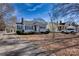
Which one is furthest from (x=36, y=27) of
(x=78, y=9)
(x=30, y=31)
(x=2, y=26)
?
(x=78, y=9)

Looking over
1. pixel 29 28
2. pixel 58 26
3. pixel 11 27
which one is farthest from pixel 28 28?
pixel 58 26

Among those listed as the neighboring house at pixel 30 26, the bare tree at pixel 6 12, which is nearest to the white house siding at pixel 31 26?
the neighboring house at pixel 30 26

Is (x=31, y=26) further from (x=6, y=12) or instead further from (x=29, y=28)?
(x=6, y=12)

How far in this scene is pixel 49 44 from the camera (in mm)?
1692

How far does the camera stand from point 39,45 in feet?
5.56

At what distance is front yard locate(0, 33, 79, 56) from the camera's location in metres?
1.68

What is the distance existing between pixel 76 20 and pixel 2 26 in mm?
700

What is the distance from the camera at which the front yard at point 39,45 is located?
1.68 meters

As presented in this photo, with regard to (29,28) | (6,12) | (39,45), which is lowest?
(39,45)

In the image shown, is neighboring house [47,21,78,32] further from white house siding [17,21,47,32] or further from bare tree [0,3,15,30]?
bare tree [0,3,15,30]

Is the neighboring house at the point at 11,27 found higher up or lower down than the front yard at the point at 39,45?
higher up

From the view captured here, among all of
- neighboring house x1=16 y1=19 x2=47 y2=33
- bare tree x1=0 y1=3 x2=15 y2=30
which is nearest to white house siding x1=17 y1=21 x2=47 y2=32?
neighboring house x1=16 y1=19 x2=47 y2=33

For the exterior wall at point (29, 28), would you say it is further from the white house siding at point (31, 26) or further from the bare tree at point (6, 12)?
the bare tree at point (6, 12)

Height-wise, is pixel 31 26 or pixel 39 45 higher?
pixel 31 26
